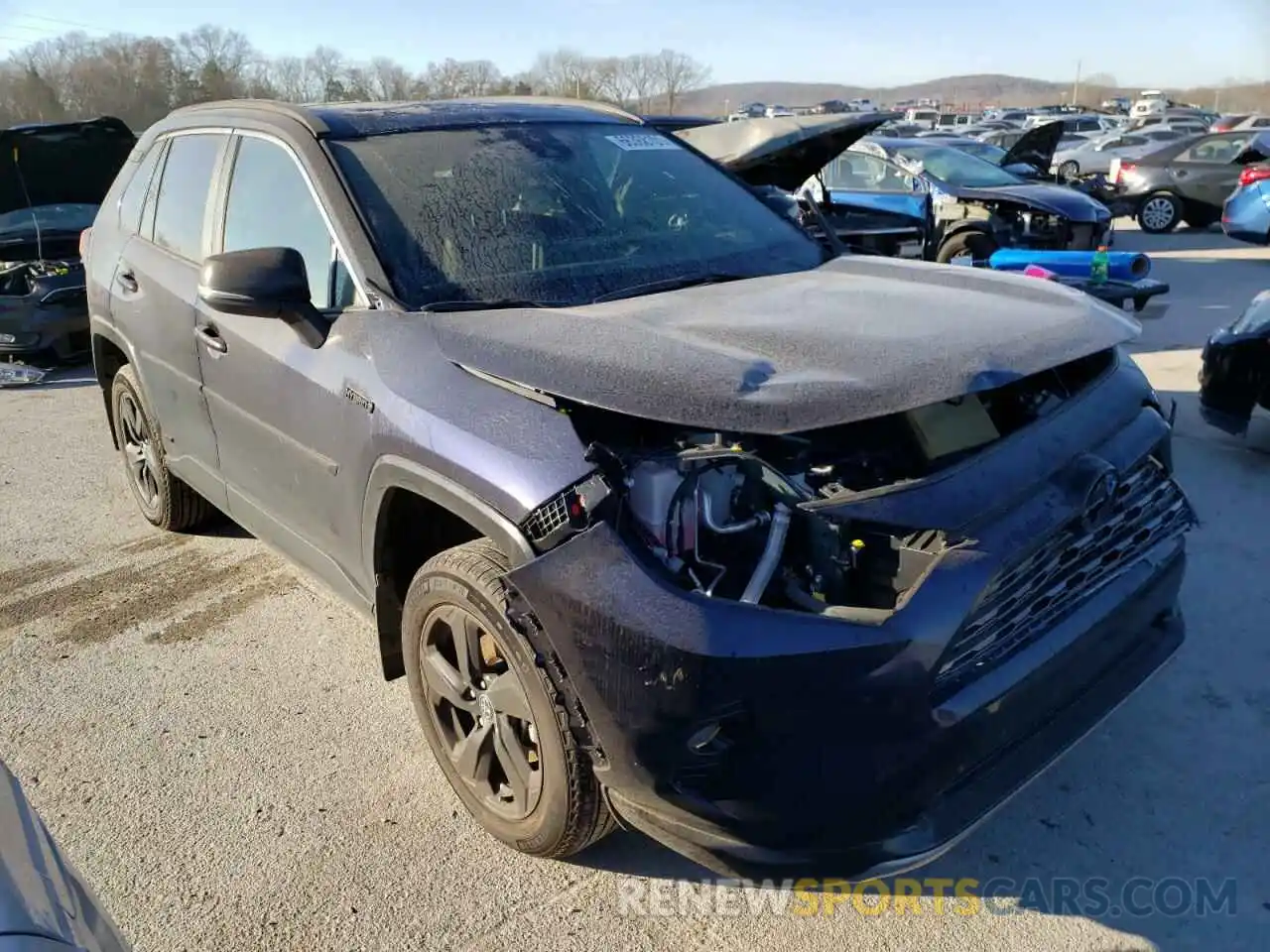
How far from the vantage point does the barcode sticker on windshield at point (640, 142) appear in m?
3.71

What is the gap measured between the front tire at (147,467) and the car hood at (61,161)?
4813 mm

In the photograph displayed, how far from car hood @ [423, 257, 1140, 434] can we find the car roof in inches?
40.7

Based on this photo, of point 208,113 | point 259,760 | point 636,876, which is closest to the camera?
point 636,876

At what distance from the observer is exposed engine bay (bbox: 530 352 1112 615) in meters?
2.07

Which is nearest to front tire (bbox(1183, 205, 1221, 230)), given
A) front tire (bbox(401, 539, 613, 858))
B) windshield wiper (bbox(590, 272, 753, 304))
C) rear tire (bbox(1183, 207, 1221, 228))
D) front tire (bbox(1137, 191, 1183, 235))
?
rear tire (bbox(1183, 207, 1221, 228))

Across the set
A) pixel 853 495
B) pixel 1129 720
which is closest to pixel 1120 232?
pixel 1129 720

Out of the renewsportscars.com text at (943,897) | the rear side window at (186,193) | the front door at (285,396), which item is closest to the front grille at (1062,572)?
the renewsportscars.com text at (943,897)

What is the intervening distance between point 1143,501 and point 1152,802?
85 centimetres

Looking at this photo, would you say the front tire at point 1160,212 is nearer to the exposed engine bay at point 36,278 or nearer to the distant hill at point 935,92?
the exposed engine bay at point 36,278

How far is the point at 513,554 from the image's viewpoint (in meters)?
2.16

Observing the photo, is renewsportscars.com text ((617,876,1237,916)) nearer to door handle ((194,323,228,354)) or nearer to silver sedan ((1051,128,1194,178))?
door handle ((194,323,228,354))

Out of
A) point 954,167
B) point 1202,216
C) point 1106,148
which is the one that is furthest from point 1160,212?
point 1106,148

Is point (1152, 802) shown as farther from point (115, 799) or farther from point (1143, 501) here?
point (115, 799)

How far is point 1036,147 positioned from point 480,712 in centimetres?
1276
